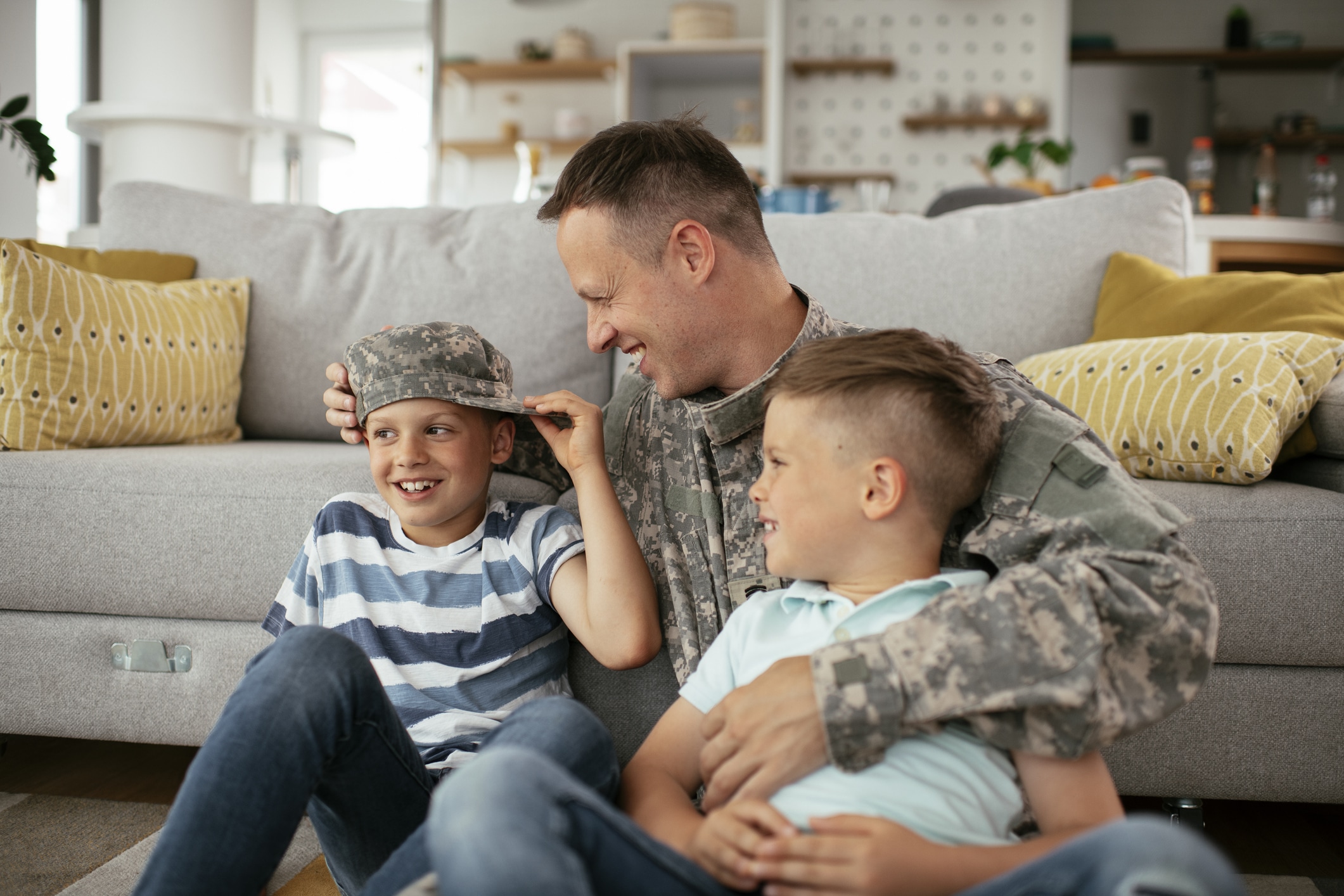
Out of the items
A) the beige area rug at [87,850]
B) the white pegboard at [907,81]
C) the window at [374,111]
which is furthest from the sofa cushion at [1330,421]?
the window at [374,111]

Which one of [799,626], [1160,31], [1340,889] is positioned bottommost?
[1340,889]

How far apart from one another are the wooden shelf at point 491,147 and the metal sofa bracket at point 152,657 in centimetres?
511

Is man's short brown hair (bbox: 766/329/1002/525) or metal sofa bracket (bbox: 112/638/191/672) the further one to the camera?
metal sofa bracket (bbox: 112/638/191/672)

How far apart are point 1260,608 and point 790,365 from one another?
0.78 metres

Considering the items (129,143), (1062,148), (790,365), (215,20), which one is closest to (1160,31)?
(1062,148)

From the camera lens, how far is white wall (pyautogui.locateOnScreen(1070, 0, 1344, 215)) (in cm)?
573

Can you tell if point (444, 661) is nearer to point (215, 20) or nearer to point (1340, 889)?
point (1340, 889)

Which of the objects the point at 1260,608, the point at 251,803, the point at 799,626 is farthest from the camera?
the point at 1260,608

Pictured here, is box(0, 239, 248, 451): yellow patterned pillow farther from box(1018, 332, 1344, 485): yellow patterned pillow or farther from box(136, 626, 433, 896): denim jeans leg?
box(1018, 332, 1344, 485): yellow patterned pillow

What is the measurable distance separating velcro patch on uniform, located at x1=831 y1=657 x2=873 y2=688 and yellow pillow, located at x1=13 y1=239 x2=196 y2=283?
172 centimetres

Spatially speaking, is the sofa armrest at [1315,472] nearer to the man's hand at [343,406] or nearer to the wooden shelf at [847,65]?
the man's hand at [343,406]

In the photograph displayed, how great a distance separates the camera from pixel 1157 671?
2.48ft

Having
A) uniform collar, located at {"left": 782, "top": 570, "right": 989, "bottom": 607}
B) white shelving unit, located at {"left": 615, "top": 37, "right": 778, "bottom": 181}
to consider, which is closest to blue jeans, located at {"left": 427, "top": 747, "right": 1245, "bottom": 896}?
uniform collar, located at {"left": 782, "top": 570, "right": 989, "bottom": 607}

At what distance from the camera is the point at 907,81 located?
5.89 meters
